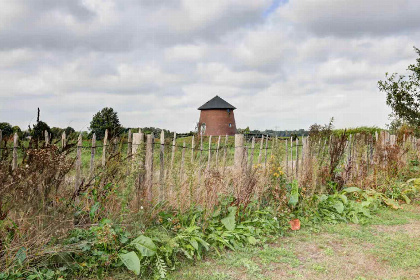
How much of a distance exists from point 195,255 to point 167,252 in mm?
474

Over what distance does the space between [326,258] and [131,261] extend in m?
2.45

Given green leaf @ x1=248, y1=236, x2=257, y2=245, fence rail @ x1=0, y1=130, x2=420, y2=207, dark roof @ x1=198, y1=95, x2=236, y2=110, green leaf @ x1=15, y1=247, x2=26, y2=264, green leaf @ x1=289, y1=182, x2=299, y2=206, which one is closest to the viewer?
green leaf @ x1=15, y1=247, x2=26, y2=264

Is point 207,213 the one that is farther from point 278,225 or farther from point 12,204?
point 12,204

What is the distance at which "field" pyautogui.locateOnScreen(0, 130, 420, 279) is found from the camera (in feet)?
11.3

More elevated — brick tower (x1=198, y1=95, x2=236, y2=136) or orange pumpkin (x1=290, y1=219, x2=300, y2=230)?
brick tower (x1=198, y1=95, x2=236, y2=136)

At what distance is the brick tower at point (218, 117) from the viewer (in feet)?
116

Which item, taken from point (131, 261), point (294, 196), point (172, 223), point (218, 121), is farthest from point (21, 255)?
point (218, 121)

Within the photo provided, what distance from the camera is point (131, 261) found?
3574 millimetres

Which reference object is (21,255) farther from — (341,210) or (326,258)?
(341,210)

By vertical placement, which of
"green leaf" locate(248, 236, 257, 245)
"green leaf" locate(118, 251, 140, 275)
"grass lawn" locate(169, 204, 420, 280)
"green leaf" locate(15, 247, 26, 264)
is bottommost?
"grass lawn" locate(169, 204, 420, 280)

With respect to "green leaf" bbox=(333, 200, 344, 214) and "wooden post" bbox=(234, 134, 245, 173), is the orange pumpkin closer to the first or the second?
"green leaf" bbox=(333, 200, 344, 214)

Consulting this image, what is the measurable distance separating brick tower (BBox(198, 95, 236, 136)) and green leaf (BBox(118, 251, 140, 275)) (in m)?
31.5

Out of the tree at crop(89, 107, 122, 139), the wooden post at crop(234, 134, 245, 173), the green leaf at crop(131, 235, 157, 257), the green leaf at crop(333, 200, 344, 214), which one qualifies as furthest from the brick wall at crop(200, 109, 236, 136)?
the green leaf at crop(131, 235, 157, 257)

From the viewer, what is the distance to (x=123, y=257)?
362cm
